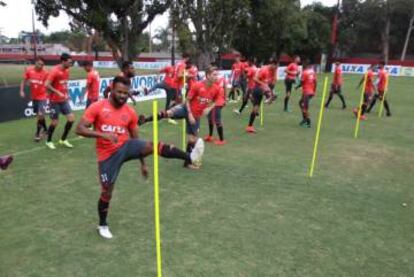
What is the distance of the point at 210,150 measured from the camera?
1023 centimetres

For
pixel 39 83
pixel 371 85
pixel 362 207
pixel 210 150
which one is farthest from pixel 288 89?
pixel 362 207

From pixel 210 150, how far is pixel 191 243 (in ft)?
16.5

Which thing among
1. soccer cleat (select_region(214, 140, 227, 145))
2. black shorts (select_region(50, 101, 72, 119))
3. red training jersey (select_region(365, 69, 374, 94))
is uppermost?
red training jersey (select_region(365, 69, 374, 94))

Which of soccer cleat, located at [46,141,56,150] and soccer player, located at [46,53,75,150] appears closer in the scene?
soccer player, located at [46,53,75,150]

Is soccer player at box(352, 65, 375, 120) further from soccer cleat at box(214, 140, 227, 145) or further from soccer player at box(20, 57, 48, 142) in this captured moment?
soccer player at box(20, 57, 48, 142)

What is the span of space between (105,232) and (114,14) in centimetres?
2511

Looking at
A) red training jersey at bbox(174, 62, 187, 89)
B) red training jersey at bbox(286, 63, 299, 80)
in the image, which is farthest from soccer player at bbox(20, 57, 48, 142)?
red training jersey at bbox(286, 63, 299, 80)

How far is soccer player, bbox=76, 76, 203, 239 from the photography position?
15.9 feet

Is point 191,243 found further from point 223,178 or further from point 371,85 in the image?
point 371,85

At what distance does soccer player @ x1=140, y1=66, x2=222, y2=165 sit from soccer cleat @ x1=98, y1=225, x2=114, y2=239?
3331mm

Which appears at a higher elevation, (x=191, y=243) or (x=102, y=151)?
(x=102, y=151)

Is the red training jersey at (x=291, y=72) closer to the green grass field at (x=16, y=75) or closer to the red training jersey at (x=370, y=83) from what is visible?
the red training jersey at (x=370, y=83)

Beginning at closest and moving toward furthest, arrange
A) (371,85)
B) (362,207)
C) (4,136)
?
1. (362,207)
2. (4,136)
3. (371,85)

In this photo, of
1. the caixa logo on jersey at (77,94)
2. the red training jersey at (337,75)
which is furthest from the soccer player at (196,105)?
the red training jersey at (337,75)
